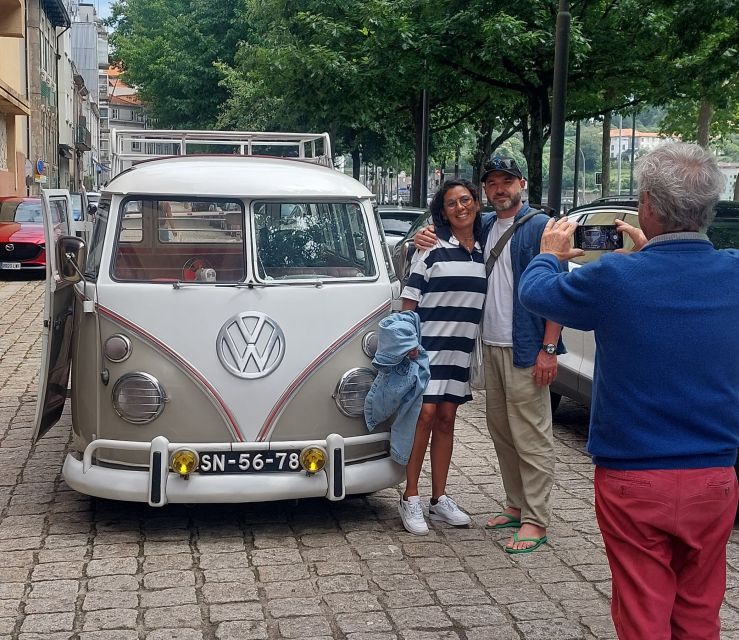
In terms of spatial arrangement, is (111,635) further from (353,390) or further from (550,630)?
(353,390)

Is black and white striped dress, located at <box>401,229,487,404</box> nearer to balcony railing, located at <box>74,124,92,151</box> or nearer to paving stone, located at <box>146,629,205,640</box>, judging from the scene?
paving stone, located at <box>146,629,205,640</box>

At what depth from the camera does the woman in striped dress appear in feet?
19.5

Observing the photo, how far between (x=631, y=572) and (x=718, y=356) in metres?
0.65

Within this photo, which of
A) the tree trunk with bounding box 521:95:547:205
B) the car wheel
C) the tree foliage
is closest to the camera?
the car wheel

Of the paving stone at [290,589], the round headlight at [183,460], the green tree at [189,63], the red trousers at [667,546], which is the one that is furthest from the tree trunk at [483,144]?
the red trousers at [667,546]

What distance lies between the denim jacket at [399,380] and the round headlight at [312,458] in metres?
0.31

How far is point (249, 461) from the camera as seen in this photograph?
5906 millimetres

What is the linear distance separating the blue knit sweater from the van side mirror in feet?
11.7

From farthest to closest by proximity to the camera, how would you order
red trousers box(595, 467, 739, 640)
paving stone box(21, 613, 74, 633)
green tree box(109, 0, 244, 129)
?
green tree box(109, 0, 244, 129), paving stone box(21, 613, 74, 633), red trousers box(595, 467, 739, 640)

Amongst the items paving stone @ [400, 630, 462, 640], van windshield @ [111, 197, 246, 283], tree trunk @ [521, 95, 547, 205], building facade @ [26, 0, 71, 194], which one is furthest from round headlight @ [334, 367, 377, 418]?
building facade @ [26, 0, 71, 194]

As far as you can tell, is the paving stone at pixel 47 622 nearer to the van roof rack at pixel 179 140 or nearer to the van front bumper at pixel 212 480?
the van front bumper at pixel 212 480

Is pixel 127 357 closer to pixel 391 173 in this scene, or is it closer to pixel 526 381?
pixel 526 381

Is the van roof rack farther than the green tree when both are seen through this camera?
No

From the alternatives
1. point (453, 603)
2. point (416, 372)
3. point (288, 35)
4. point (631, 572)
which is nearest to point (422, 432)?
point (416, 372)
